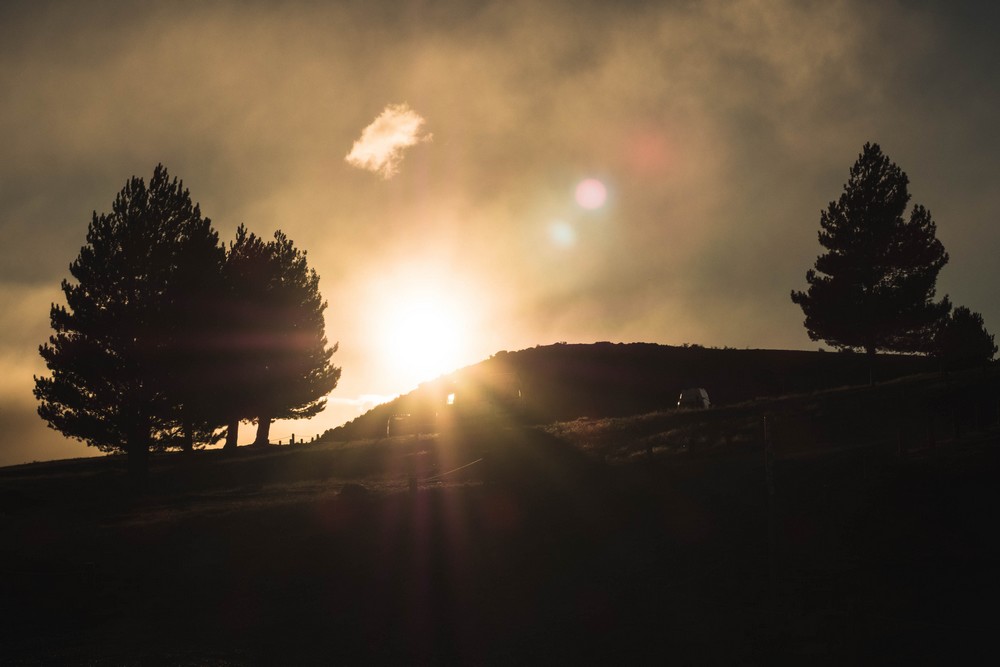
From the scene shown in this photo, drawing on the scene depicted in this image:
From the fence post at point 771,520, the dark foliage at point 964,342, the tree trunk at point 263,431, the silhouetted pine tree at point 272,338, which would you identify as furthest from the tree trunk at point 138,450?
the dark foliage at point 964,342

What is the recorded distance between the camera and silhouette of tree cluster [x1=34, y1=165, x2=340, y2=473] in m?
36.3

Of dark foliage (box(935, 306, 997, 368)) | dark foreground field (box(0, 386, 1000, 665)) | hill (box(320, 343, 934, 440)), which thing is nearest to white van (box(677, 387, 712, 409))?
hill (box(320, 343, 934, 440))

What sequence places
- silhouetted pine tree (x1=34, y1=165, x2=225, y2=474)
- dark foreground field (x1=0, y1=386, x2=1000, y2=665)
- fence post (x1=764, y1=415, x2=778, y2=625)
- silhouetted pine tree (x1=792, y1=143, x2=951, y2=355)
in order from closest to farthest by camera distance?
dark foreground field (x1=0, y1=386, x2=1000, y2=665) → fence post (x1=764, y1=415, x2=778, y2=625) → silhouetted pine tree (x1=34, y1=165, x2=225, y2=474) → silhouetted pine tree (x1=792, y1=143, x2=951, y2=355)

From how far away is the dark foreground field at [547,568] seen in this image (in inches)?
549

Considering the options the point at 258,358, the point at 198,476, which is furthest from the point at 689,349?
the point at 198,476

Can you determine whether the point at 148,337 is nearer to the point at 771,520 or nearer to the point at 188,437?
the point at 188,437

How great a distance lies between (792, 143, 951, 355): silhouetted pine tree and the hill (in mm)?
6224

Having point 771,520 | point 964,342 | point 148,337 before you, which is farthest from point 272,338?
point 964,342

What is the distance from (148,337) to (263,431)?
580 inches

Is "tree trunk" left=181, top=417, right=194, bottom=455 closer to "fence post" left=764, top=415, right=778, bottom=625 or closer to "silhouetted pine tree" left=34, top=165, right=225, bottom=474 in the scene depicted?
"silhouetted pine tree" left=34, top=165, right=225, bottom=474

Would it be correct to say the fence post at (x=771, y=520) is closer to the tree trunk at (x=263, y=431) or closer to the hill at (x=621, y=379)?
the hill at (x=621, y=379)

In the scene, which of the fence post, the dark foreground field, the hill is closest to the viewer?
the dark foreground field

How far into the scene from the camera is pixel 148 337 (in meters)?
36.8

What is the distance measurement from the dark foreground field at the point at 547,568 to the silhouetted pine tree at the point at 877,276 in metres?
19.3
